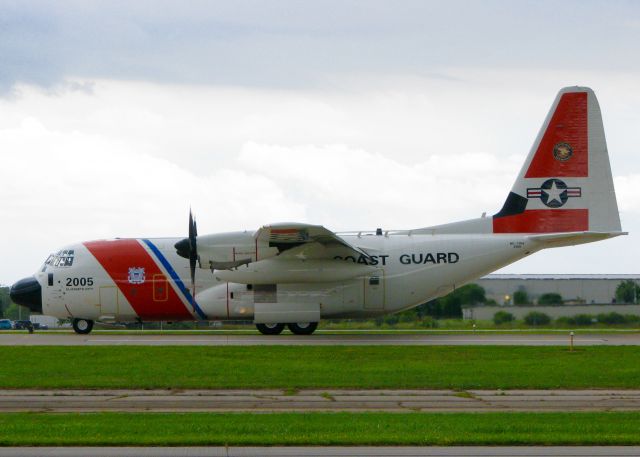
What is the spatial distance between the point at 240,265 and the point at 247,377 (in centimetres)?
1196

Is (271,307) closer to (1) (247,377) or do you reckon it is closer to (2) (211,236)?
(2) (211,236)

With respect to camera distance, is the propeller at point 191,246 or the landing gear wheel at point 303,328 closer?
the propeller at point 191,246

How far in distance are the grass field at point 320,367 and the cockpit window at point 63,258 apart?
773 cm

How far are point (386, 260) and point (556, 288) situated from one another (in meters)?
13.5

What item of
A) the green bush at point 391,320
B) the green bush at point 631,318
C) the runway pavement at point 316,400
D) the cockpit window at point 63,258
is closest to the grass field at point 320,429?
the runway pavement at point 316,400

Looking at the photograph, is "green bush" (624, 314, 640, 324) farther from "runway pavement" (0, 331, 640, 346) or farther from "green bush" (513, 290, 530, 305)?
"runway pavement" (0, 331, 640, 346)

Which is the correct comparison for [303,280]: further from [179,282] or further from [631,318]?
[631,318]

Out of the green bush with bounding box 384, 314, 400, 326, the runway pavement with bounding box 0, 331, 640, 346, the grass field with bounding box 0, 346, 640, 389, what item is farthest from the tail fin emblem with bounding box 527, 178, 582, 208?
the green bush with bounding box 384, 314, 400, 326

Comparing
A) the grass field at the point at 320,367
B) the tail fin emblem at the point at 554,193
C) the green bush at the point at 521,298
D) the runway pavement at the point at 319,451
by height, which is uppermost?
the tail fin emblem at the point at 554,193

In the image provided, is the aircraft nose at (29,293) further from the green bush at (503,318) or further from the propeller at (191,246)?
the green bush at (503,318)

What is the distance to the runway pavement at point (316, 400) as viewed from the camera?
1852 centimetres

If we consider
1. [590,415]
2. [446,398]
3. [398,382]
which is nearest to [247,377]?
[398,382]

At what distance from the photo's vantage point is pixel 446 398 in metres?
20.4

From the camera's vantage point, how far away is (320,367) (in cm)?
2603
